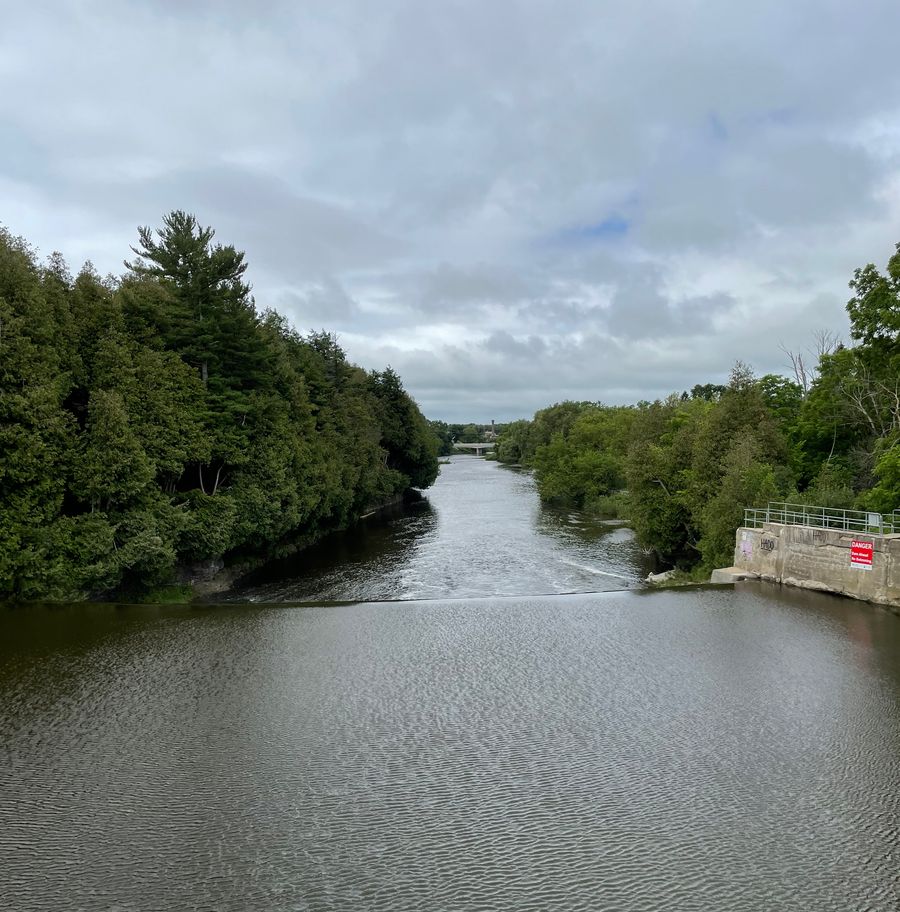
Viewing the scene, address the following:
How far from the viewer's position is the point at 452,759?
1040 cm

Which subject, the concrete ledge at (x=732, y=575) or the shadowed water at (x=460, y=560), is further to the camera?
the shadowed water at (x=460, y=560)

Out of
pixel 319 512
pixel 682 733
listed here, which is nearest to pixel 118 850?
pixel 682 733

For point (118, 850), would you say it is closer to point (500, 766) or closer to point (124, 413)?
point (500, 766)

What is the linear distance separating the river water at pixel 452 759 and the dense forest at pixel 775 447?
A: 805 centimetres

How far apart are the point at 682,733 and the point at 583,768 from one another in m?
2.36

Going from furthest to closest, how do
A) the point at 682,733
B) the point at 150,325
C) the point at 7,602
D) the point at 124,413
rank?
the point at 150,325, the point at 124,413, the point at 7,602, the point at 682,733

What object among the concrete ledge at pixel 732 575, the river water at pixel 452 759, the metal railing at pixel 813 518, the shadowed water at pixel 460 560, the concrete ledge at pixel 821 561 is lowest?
the shadowed water at pixel 460 560

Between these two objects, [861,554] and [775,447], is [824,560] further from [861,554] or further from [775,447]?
[775,447]

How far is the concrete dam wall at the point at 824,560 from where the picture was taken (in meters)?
19.3

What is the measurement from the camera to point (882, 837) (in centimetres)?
830

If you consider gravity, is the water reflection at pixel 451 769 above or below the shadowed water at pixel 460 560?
above

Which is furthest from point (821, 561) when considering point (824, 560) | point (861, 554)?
point (861, 554)

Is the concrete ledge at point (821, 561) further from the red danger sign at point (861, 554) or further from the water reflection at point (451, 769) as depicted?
the water reflection at point (451, 769)

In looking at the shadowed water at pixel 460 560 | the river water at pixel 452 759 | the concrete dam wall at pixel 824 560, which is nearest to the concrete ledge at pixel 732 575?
the concrete dam wall at pixel 824 560
